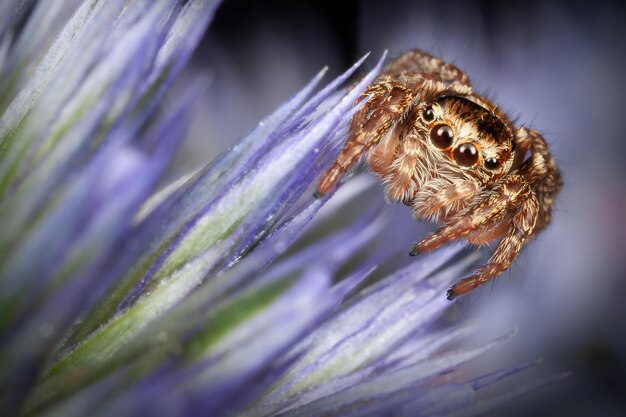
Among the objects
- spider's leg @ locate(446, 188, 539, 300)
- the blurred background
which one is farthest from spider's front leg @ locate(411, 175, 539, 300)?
the blurred background

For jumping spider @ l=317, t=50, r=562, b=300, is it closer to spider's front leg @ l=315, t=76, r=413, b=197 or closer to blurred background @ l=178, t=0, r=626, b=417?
spider's front leg @ l=315, t=76, r=413, b=197

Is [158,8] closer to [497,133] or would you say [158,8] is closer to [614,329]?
[497,133]

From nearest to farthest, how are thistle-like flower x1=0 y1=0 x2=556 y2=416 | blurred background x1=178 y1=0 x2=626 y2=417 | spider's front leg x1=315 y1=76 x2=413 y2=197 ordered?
thistle-like flower x1=0 y1=0 x2=556 y2=416 < spider's front leg x1=315 y1=76 x2=413 y2=197 < blurred background x1=178 y1=0 x2=626 y2=417

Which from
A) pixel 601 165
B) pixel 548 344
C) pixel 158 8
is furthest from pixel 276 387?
pixel 601 165

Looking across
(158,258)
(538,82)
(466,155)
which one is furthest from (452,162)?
(538,82)

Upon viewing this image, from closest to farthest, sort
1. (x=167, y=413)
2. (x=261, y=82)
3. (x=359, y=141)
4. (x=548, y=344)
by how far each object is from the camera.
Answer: (x=167, y=413) → (x=359, y=141) → (x=548, y=344) → (x=261, y=82)

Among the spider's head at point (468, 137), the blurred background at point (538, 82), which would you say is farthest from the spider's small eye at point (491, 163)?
the blurred background at point (538, 82)
